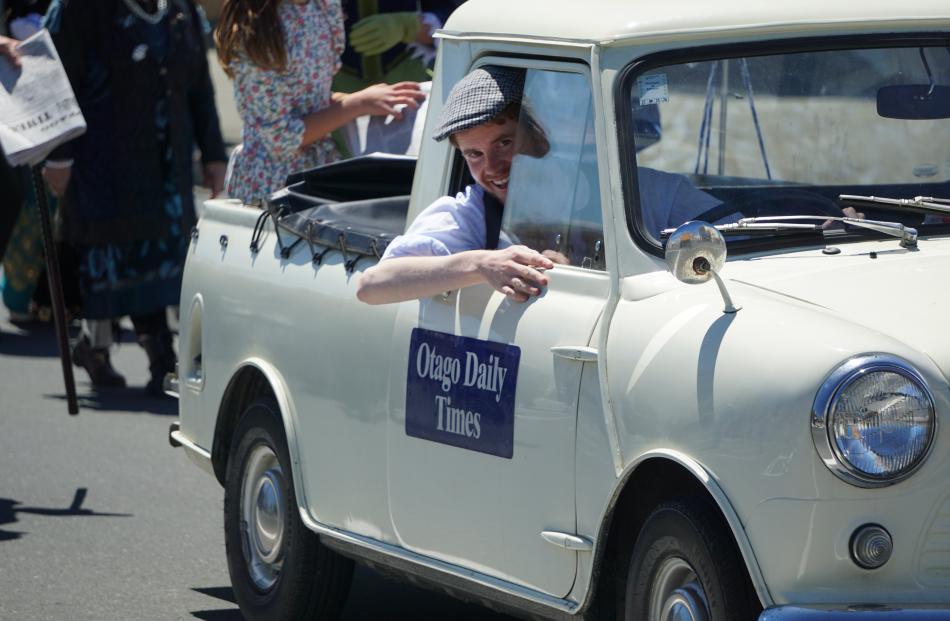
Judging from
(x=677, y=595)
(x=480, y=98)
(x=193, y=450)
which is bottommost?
(x=193, y=450)

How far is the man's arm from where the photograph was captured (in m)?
4.31

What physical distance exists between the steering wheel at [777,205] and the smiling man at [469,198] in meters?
0.49

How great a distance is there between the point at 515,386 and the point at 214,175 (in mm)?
6437

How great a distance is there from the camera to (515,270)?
14.1 ft

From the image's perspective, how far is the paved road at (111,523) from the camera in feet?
20.1

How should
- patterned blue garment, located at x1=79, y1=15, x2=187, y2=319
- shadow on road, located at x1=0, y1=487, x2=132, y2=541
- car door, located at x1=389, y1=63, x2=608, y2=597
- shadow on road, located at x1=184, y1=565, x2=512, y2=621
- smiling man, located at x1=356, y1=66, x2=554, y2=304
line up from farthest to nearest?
patterned blue garment, located at x1=79, y1=15, x2=187, y2=319 < shadow on road, located at x1=0, y1=487, x2=132, y2=541 < shadow on road, located at x1=184, y1=565, x2=512, y2=621 < smiling man, located at x1=356, y1=66, x2=554, y2=304 < car door, located at x1=389, y1=63, x2=608, y2=597

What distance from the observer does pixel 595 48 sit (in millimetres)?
4293

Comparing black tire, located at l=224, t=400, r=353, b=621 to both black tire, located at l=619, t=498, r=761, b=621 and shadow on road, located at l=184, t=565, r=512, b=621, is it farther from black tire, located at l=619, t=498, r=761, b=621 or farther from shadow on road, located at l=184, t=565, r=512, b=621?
black tire, located at l=619, t=498, r=761, b=621

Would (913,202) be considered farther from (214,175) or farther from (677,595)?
(214,175)

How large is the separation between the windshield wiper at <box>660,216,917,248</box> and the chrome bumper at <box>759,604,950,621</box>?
39.1 inches

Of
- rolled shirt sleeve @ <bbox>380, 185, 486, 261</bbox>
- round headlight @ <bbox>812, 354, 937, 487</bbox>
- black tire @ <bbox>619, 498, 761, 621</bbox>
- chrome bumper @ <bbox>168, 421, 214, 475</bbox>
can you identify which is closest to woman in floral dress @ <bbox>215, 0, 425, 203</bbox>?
chrome bumper @ <bbox>168, 421, 214, 475</bbox>

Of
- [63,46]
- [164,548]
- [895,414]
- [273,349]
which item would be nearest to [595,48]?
[895,414]

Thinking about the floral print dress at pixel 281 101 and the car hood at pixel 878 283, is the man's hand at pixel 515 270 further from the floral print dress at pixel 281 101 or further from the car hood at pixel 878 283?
the floral print dress at pixel 281 101

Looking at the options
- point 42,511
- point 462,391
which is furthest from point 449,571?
point 42,511
